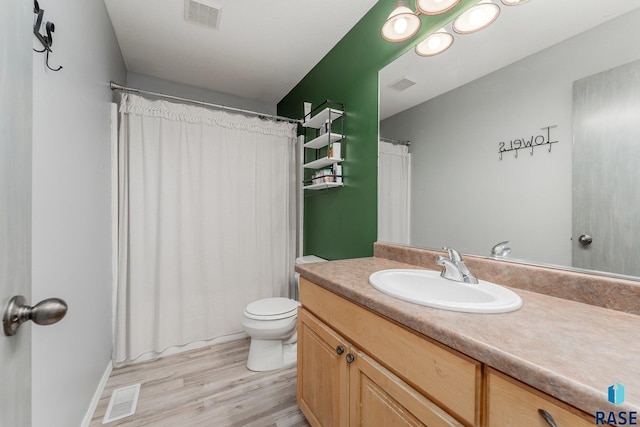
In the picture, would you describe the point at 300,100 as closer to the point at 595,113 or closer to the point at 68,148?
the point at 68,148

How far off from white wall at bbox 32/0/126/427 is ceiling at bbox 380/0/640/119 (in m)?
1.58

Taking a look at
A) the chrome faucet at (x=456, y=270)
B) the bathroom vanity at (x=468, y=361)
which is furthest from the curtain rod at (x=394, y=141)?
the bathroom vanity at (x=468, y=361)

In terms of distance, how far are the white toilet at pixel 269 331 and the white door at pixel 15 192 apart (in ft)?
4.28

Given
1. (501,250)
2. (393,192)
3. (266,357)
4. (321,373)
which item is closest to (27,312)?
(321,373)

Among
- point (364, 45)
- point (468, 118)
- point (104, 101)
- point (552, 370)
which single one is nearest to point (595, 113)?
point (468, 118)

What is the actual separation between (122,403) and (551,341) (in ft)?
6.92

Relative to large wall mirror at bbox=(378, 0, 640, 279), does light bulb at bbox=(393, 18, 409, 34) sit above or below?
above

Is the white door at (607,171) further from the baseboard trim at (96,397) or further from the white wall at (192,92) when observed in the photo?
the white wall at (192,92)

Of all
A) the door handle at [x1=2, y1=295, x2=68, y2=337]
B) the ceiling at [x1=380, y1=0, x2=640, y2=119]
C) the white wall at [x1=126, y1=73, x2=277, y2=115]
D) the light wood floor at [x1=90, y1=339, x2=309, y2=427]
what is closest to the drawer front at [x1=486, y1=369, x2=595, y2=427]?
the door handle at [x1=2, y1=295, x2=68, y2=337]

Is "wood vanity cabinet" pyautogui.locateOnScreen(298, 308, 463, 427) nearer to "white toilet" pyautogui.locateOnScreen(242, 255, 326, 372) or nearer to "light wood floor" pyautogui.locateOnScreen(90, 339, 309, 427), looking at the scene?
"light wood floor" pyautogui.locateOnScreen(90, 339, 309, 427)

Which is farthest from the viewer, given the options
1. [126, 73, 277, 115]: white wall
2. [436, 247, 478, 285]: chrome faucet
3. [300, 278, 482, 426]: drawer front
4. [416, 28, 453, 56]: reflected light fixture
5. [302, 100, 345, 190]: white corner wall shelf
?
[126, 73, 277, 115]: white wall

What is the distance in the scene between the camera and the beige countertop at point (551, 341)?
42 cm

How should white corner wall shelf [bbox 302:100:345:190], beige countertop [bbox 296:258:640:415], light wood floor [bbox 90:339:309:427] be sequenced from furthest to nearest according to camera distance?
white corner wall shelf [bbox 302:100:345:190] → light wood floor [bbox 90:339:309:427] → beige countertop [bbox 296:258:640:415]

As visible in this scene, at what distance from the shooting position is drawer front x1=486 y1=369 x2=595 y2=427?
43 cm
